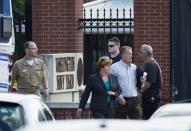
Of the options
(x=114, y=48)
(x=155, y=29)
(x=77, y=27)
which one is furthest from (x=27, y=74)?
(x=155, y=29)

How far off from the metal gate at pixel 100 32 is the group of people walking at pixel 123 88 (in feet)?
10.4

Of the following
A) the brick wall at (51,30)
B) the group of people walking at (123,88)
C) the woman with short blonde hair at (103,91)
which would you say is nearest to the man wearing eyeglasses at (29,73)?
the group of people walking at (123,88)

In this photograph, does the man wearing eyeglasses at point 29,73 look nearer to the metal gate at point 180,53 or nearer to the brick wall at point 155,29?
the brick wall at point 155,29

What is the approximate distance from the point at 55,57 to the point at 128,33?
407 cm

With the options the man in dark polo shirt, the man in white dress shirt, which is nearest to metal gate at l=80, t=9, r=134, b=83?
the man in dark polo shirt

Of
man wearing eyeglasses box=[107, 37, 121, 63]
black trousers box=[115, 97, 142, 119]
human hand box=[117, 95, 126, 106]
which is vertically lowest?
black trousers box=[115, 97, 142, 119]

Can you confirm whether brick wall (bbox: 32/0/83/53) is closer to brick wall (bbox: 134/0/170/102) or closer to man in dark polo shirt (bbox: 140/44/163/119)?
brick wall (bbox: 134/0/170/102)

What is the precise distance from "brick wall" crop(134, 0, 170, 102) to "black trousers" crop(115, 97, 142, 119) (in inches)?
121

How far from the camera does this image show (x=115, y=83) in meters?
13.8

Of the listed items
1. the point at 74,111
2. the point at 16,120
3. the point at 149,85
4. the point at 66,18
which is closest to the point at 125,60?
the point at 149,85

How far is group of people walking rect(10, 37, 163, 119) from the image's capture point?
44.8 ft

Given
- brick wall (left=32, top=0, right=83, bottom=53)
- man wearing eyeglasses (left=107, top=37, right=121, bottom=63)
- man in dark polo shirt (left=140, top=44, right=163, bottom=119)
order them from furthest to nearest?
brick wall (left=32, top=0, right=83, bottom=53)
man wearing eyeglasses (left=107, top=37, right=121, bottom=63)
man in dark polo shirt (left=140, top=44, right=163, bottom=119)

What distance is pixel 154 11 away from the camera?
17297 mm

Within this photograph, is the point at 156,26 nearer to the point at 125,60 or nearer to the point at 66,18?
the point at 66,18
